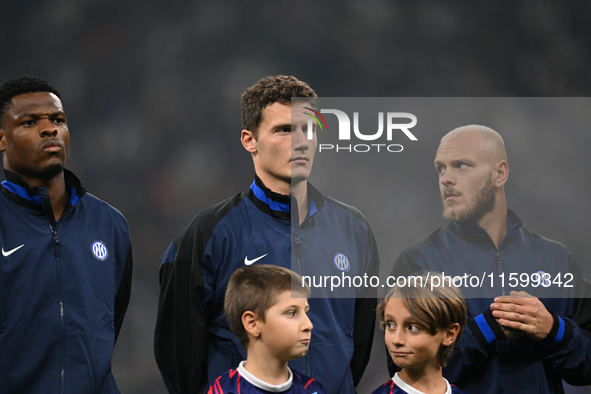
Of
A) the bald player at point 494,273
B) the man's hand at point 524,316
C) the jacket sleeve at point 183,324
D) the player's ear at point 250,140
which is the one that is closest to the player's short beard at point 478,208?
the bald player at point 494,273

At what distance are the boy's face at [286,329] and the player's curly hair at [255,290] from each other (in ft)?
0.07

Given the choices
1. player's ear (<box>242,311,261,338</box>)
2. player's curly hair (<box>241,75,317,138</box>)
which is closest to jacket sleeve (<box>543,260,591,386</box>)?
player's ear (<box>242,311,261,338</box>)

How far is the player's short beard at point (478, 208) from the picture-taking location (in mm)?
2314

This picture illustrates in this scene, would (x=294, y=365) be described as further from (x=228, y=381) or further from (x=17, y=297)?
(x=17, y=297)

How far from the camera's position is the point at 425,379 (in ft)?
7.26

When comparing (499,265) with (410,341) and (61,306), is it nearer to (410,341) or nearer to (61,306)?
(410,341)

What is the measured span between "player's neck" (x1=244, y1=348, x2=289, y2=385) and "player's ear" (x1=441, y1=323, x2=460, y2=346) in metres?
0.46

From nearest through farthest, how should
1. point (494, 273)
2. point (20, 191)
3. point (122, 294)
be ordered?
point (494, 273) < point (20, 191) < point (122, 294)

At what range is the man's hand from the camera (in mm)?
2229

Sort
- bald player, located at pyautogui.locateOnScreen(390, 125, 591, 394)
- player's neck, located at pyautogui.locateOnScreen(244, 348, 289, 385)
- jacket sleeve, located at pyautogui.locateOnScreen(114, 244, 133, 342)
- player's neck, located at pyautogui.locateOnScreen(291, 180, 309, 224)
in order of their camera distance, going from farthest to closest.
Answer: jacket sleeve, located at pyautogui.locateOnScreen(114, 244, 133, 342)
player's neck, located at pyautogui.locateOnScreen(291, 180, 309, 224)
bald player, located at pyautogui.locateOnScreen(390, 125, 591, 394)
player's neck, located at pyautogui.locateOnScreen(244, 348, 289, 385)

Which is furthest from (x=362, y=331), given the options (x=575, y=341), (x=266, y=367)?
(x=575, y=341)

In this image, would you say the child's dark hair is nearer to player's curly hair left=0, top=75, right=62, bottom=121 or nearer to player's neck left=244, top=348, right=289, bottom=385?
player's neck left=244, top=348, right=289, bottom=385

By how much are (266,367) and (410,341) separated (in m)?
0.41

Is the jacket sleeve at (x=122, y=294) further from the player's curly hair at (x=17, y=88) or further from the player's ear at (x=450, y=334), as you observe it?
the player's ear at (x=450, y=334)
